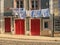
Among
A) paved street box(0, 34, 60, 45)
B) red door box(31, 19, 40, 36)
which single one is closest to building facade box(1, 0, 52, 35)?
red door box(31, 19, 40, 36)

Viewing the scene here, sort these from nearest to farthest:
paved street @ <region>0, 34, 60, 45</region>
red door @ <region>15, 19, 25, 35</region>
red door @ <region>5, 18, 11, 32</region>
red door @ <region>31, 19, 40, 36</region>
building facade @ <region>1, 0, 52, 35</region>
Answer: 1. paved street @ <region>0, 34, 60, 45</region>
2. building facade @ <region>1, 0, 52, 35</region>
3. red door @ <region>31, 19, 40, 36</region>
4. red door @ <region>15, 19, 25, 35</region>
5. red door @ <region>5, 18, 11, 32</region>

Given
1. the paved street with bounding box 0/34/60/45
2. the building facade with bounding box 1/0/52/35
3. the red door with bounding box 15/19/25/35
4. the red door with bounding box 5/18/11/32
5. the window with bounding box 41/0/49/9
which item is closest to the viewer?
the paved street with bounding box 0/34/60/45

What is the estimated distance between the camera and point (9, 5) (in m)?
30.5

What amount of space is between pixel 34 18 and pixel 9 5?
3775 mm

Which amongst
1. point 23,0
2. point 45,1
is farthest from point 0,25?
Result: point 45,1

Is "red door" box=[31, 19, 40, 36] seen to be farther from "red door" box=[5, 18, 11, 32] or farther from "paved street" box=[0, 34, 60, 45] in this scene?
"paved street" box=[0, 34, 60, 45]

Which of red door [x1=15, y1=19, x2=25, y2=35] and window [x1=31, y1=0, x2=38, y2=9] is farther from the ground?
window [x1=31, y1=0, x2=38, y2=9]

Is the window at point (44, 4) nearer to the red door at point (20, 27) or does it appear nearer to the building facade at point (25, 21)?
the building facade at point (25, 21)

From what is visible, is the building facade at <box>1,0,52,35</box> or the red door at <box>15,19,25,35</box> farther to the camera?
the red door at <box>15,19,25,35</box>

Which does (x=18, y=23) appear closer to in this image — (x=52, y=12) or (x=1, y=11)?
(x=1, y=11)

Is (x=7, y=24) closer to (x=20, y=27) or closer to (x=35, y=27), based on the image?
(x=20, y=27)

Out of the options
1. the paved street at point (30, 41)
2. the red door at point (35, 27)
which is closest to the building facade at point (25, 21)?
the red door at point (35, 27)

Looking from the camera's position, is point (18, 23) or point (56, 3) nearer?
point (56, 3)

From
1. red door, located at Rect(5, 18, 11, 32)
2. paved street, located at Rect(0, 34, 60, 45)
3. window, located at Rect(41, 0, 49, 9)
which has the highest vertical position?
window, located at Rect(41, 0, 49, 9)
